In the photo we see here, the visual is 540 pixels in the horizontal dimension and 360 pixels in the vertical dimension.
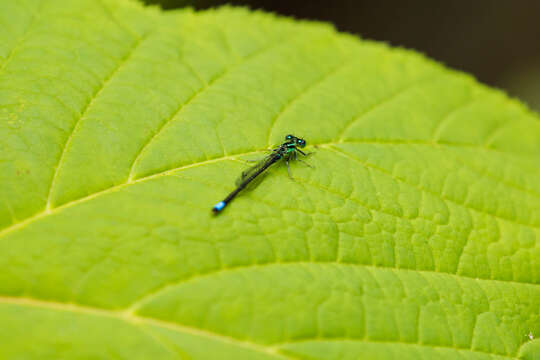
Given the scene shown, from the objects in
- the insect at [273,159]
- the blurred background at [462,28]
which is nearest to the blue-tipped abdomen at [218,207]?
the insect at [273,159]

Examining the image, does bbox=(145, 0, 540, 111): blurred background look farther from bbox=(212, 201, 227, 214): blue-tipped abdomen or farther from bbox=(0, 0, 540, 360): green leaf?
bbox=(212, 201, 227, 214): blue-tipped abdomen

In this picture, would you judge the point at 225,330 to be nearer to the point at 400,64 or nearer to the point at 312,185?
the point at 312,185

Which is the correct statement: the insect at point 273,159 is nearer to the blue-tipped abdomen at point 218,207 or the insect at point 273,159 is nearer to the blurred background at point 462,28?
the blue-tipped abdomen at point 218,207

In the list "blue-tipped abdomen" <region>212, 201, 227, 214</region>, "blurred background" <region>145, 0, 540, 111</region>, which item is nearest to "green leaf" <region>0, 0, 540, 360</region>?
"blue-tipped abdomen" <region>212, 201, 227, 214</region>

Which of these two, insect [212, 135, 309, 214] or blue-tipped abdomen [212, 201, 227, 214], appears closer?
blue-tipped abdomen [212, 201, 227, 214]

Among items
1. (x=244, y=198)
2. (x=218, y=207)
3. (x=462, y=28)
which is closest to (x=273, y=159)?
(x=244, y=198)
